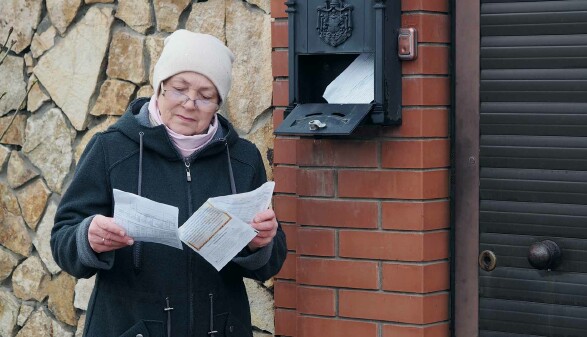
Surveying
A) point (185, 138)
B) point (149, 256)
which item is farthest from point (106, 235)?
point (185, 138)

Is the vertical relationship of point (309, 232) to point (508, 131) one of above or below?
below

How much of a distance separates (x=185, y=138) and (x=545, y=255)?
116cm

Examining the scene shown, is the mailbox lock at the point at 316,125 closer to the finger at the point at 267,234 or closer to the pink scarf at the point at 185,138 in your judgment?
the pink scarf at the point at 185,138

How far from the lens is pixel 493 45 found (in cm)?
391

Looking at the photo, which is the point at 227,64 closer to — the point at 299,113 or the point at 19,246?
the point at 299,113

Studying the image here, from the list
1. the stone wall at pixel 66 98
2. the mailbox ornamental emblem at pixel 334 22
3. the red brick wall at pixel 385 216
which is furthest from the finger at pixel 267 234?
the stone wall at pixel 66 98

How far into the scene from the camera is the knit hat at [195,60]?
141 inches

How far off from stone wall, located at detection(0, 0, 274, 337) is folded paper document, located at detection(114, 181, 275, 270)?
43.0 inches

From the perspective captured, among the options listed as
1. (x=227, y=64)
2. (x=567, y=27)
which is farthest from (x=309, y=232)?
(x=567, y=27)

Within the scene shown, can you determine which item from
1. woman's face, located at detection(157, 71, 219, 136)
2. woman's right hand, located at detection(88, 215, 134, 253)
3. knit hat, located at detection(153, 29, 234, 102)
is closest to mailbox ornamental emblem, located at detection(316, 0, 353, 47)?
knit hat, located at detection(153, 29, 234, 102)

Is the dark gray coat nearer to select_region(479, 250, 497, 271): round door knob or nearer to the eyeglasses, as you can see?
the eyeglasses

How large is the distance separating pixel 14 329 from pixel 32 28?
1.33 m

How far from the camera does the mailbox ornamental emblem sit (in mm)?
3879

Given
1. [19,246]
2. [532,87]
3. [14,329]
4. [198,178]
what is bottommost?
[14,329]
